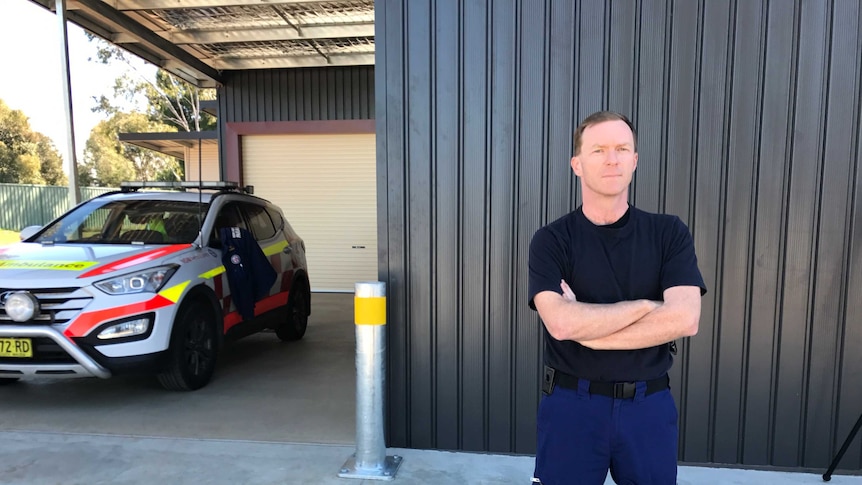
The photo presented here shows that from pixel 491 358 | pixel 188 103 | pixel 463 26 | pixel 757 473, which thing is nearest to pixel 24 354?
pixel 491 358

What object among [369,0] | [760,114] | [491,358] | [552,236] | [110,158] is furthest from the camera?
[110,158]

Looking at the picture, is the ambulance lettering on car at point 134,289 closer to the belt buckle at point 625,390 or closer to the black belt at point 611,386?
the black belt at point 611,386

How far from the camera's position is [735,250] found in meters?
2.99

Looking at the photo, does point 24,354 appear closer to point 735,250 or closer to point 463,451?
point 463,451

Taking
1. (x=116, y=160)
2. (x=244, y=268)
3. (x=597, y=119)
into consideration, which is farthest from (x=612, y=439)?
(x=116, y=160)

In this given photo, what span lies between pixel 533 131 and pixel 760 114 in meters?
1.27

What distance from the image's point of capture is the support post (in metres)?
2.83

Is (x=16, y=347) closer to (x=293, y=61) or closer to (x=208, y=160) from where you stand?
(x=293, y=61)

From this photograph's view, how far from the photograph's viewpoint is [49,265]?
151 inches

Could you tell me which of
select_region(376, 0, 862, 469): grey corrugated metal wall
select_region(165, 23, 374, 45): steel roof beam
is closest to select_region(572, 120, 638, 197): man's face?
select_region(376, 0, 862, 469): grey corrugated metal wall

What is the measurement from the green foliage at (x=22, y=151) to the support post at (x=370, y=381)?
36.5 meters

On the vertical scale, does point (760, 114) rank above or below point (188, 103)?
below

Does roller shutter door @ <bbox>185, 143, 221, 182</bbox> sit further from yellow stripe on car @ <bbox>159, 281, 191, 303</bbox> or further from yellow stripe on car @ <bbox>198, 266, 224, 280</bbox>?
yellow stripe on car @ <bbox>159, 281, 191, 303</bbox>

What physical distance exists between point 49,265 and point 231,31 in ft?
17.0
